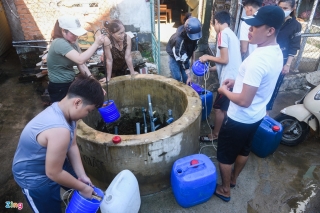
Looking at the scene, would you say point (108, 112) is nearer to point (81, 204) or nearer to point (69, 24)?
point (69, 24)

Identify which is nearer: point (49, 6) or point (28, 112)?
point (28, 112)

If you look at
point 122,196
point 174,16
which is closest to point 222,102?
point 122,196

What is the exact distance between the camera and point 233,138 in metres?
2.53

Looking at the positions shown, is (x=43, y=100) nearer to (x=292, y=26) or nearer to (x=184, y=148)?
(x=184, y=148)

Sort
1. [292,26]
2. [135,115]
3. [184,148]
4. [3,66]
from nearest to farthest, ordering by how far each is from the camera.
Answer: [184,148] → [292,26] → [135,115] → [3,66]

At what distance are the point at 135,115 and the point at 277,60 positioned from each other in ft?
9.04

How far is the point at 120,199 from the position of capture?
236 cm

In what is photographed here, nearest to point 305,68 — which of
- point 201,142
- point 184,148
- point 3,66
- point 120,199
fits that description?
point 201,142

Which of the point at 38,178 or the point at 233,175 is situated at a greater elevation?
the point at 38,178

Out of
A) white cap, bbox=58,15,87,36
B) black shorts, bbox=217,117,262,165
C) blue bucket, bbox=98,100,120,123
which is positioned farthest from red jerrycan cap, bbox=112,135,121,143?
white cap, bbox=58,15,87,36

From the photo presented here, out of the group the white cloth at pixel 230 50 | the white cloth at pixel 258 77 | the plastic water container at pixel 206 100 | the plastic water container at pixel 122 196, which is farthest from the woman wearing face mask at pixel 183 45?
the plastic water container at pixel 122 196

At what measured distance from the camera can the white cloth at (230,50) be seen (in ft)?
10.2

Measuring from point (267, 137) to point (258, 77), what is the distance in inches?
64.9

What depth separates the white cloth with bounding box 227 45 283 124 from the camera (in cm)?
206
